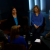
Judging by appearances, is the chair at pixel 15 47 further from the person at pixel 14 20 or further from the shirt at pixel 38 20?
the shirt at pixel 38 20

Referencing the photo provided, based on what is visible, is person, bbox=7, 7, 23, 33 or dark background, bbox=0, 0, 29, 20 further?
dark background, bbox=0, 0, 29, 20

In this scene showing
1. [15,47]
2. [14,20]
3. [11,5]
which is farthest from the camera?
[11,5]

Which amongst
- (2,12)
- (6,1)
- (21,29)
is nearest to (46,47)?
(21,29)

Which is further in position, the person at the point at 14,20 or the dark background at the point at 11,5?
the dark background at the point at 11,5

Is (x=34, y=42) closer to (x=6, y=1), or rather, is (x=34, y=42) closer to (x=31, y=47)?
(x=31, y=47)

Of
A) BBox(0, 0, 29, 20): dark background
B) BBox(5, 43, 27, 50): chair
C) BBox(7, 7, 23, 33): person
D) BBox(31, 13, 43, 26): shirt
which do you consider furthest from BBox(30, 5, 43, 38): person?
BBox(0, 0, 29, 20): dark background

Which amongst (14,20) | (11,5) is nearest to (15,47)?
(14,20)

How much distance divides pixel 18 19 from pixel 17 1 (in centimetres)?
360

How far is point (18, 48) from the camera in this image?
189 cm

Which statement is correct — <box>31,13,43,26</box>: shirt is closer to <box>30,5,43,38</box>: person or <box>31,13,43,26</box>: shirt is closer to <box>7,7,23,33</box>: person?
<box>30,5,43,38</box>: person

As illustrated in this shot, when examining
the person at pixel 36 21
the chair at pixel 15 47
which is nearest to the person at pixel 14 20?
the person at pixel 36 21

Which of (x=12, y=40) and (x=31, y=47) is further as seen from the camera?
(x=31, y=47)

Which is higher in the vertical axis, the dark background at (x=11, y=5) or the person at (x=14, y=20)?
the dark background at (x=11, y=5)

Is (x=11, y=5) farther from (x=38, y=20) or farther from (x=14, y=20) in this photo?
(x=38, y=20)
